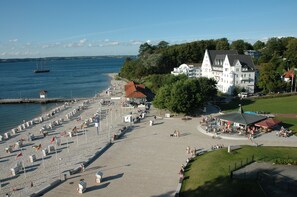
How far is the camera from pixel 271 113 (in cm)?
4388

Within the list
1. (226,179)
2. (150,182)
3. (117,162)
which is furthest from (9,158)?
(226,179)

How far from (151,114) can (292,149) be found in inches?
931

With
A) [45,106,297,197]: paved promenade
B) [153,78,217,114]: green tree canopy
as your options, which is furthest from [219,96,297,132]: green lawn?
[45,106,297,197]: paved promenade

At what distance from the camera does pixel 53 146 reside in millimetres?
30281

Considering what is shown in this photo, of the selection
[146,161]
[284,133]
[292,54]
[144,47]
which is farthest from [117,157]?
[144,47]

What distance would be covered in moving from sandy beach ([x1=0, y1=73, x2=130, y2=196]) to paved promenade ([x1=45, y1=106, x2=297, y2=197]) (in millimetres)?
2299

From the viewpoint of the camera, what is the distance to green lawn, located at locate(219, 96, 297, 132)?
4497 cm

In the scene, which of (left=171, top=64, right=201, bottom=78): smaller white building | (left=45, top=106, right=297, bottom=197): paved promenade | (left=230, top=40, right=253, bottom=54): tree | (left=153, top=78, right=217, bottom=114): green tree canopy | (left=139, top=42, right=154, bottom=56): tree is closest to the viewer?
(left=45, top=106, right=297, bottom=197): paved promenade

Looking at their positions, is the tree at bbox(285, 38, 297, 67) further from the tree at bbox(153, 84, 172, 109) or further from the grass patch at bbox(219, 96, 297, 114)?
the tree at bbox(153, 84, 172, 109)

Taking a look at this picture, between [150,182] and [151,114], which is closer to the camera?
[150,182]

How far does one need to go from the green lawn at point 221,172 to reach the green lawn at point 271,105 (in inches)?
568

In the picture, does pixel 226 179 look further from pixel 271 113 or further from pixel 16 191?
pixel 271 113

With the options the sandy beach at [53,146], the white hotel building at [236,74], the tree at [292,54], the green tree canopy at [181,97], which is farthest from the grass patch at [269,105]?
the tree at [292,54]

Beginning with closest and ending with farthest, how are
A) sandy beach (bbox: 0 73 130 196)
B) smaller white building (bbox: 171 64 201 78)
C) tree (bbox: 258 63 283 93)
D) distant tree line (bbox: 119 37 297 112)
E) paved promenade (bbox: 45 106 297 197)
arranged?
1. paved promenade (bbox: 45 106 297 197)
2. sandy beach (bbox: 0 73 130 196)
3. tree (bbox: 258 63 283 93)
4. distant tree line (bbox: 119 37 297 112)
5. smaller white building (bbox: 171 64 201 78)
